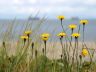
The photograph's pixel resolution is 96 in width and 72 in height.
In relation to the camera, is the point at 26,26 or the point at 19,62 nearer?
the point at 19,62

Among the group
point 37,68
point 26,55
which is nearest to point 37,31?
point 26,55

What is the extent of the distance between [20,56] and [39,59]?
210mm

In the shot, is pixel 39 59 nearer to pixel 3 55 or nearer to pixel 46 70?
pixel 46 70


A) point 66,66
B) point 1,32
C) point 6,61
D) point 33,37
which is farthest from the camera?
point 1,32

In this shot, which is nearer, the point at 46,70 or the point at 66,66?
the point at 66,66

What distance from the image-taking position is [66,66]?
308cm

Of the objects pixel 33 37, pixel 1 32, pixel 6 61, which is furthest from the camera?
pixel 1 32

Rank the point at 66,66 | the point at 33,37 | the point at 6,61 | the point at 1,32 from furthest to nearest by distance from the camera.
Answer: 1. the point at 1,32
2. the point at 33,37
3. the point at 6,61
4. the point at 66,66

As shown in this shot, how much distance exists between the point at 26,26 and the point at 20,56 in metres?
0.38

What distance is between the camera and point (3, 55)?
131 inches

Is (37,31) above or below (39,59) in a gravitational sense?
above

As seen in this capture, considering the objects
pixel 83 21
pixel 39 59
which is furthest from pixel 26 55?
pixel 83 21

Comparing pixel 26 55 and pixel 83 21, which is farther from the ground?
pixel 83 21

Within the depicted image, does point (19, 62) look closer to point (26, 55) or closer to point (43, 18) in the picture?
point (26, 55)
